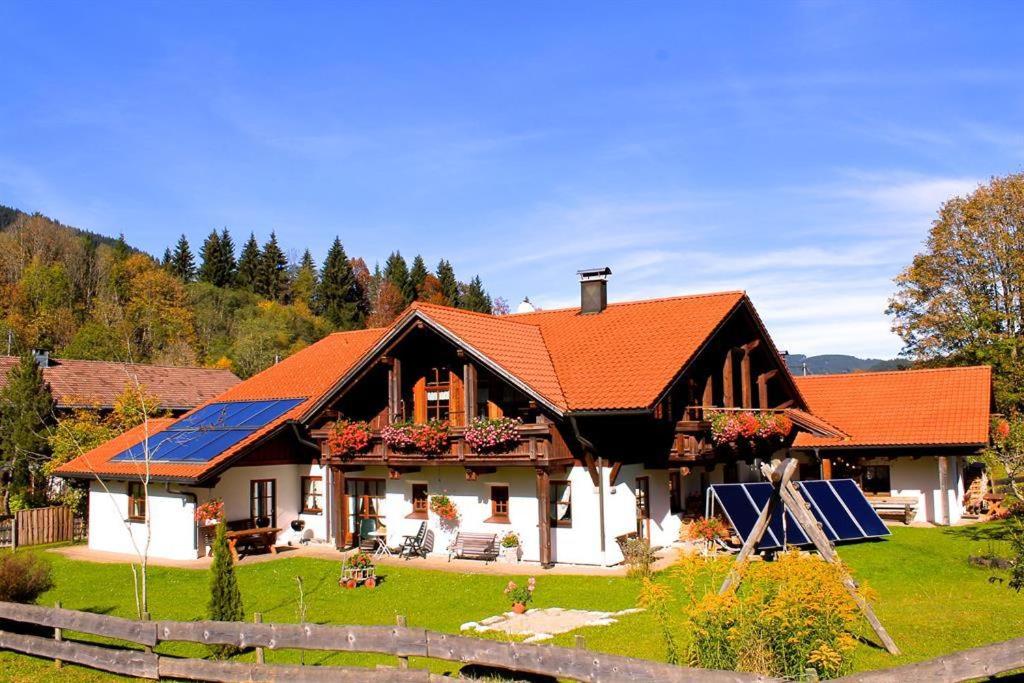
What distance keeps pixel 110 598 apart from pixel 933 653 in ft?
51.5

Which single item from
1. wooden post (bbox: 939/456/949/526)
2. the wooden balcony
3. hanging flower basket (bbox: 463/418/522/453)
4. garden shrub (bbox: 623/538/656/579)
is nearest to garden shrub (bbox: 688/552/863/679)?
garden shrub (bbox: 623/538/656/579)

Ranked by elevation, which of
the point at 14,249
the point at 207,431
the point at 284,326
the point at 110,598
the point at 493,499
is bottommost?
the point at 110,598

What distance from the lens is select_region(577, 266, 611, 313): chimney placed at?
26.2 metres

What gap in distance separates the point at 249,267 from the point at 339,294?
13.2 metres

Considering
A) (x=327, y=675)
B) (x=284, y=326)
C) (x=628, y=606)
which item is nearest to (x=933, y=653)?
(x=628, y=606)

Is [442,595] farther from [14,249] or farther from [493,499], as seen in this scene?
[14,249]

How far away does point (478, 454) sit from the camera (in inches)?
817

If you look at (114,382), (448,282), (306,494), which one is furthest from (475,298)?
(306,494)

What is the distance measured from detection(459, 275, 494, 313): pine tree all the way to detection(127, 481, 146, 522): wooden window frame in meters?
66.8

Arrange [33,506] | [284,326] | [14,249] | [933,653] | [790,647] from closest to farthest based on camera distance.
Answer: [790,647], [933,653], [33,506], [14,249], [284,326]

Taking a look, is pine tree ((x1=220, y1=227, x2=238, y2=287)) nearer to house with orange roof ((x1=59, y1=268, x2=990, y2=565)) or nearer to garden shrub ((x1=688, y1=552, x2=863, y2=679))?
house with orange roof ((x1=59, y1=268, x2=990, y2=565))

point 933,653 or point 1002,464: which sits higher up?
point 1002,464

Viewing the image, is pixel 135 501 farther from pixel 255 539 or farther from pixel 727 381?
pixel 727 381

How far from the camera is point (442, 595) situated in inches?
696
